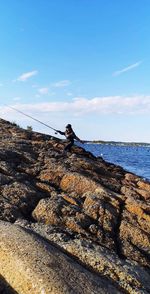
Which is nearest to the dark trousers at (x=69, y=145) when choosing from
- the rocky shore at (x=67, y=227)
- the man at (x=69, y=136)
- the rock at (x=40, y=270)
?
the man at (x=69, y=136)

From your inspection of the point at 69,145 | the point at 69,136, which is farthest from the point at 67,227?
the point at 69,136

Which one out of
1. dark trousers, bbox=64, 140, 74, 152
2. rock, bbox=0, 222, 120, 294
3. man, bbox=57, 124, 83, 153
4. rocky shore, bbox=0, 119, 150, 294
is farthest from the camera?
man, bbox=57, 124, 83, 153

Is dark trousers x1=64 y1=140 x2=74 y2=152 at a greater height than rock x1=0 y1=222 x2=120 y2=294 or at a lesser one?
greater

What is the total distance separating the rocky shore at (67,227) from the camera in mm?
7273

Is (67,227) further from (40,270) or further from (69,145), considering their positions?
(69,145)

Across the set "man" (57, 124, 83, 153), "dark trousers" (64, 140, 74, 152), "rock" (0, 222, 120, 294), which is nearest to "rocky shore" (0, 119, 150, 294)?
"rock" (0, 222, 120, 294)

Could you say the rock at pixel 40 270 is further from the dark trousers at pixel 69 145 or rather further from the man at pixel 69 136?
the man at pixel 69 136

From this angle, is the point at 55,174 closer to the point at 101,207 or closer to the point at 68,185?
the point at 68,185

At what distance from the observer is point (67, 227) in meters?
11.0

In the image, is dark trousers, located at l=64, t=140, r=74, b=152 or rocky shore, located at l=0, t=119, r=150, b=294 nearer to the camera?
rocky shore, located at l=0, t=119, r=150, b=294

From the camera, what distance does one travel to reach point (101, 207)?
41.1 feet

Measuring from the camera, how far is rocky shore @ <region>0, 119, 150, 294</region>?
727 cm

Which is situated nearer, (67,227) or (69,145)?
(67,227)

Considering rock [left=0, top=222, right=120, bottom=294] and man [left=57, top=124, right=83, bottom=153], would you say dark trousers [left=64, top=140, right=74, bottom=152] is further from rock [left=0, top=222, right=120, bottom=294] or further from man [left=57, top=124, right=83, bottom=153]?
rock [left=0, top=222, right=120, bottom=294]
